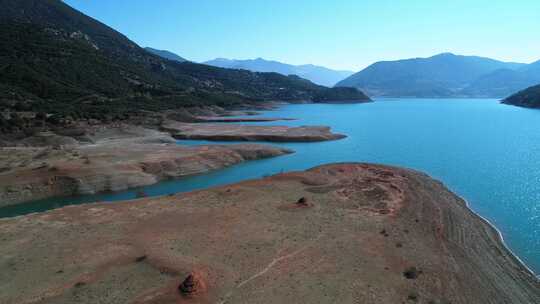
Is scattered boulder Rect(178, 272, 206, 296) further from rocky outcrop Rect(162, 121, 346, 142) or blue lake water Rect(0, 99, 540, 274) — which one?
rocky outcrop Rect(162, 121, 346, 142)

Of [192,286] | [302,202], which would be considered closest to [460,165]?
[302,202]

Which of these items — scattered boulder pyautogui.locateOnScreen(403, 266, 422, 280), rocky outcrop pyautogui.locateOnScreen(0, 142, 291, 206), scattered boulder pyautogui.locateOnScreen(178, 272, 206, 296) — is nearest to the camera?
scattered boulder pyautogui.locateOnScreen(178, 272, 206, 296)

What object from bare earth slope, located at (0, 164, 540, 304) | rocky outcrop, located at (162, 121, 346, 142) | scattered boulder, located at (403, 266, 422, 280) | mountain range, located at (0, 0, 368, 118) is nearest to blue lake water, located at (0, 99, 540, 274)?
bare earth slope, located at (0, 164, 540, 304)

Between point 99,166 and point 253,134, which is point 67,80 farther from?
point 99,166

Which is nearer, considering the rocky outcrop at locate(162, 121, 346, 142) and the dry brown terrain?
the dry brown terrain

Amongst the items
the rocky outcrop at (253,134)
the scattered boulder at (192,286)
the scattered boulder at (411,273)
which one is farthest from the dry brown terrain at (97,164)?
the scattered boulder at (411,273)

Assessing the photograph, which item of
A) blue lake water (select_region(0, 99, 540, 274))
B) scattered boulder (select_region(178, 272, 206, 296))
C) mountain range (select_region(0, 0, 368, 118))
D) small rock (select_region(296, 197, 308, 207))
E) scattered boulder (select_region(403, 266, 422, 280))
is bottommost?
blue lake water (select_region(0, 99, 540, 274))
